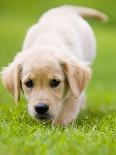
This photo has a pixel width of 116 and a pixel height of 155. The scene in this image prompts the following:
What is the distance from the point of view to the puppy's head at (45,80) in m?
6.60

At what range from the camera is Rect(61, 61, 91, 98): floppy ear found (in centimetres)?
695

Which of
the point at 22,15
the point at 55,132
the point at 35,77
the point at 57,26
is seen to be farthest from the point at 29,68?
the point at 22,15

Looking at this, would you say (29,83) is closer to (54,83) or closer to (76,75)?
(54,83)

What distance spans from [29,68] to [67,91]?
0.62 meters

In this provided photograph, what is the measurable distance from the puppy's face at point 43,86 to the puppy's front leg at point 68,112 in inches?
9.5

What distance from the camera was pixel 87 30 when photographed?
31.0 feet

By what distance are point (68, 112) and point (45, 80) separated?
2.24ft

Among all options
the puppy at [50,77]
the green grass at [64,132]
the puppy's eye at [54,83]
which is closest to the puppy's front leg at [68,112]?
the puppy at [50,77]

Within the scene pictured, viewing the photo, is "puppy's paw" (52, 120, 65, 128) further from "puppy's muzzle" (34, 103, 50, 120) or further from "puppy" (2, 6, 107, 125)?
"puppy's muzzle" (34, 103, 50, 120)

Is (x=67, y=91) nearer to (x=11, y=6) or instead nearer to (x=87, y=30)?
(x=87, y=30)

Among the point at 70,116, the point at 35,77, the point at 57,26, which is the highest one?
the point at 57,26

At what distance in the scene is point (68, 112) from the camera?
721 centimetres

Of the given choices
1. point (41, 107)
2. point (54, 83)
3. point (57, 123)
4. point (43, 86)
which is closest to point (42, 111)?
point (41, 107)

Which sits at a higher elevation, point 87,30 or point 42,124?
point 87,30
